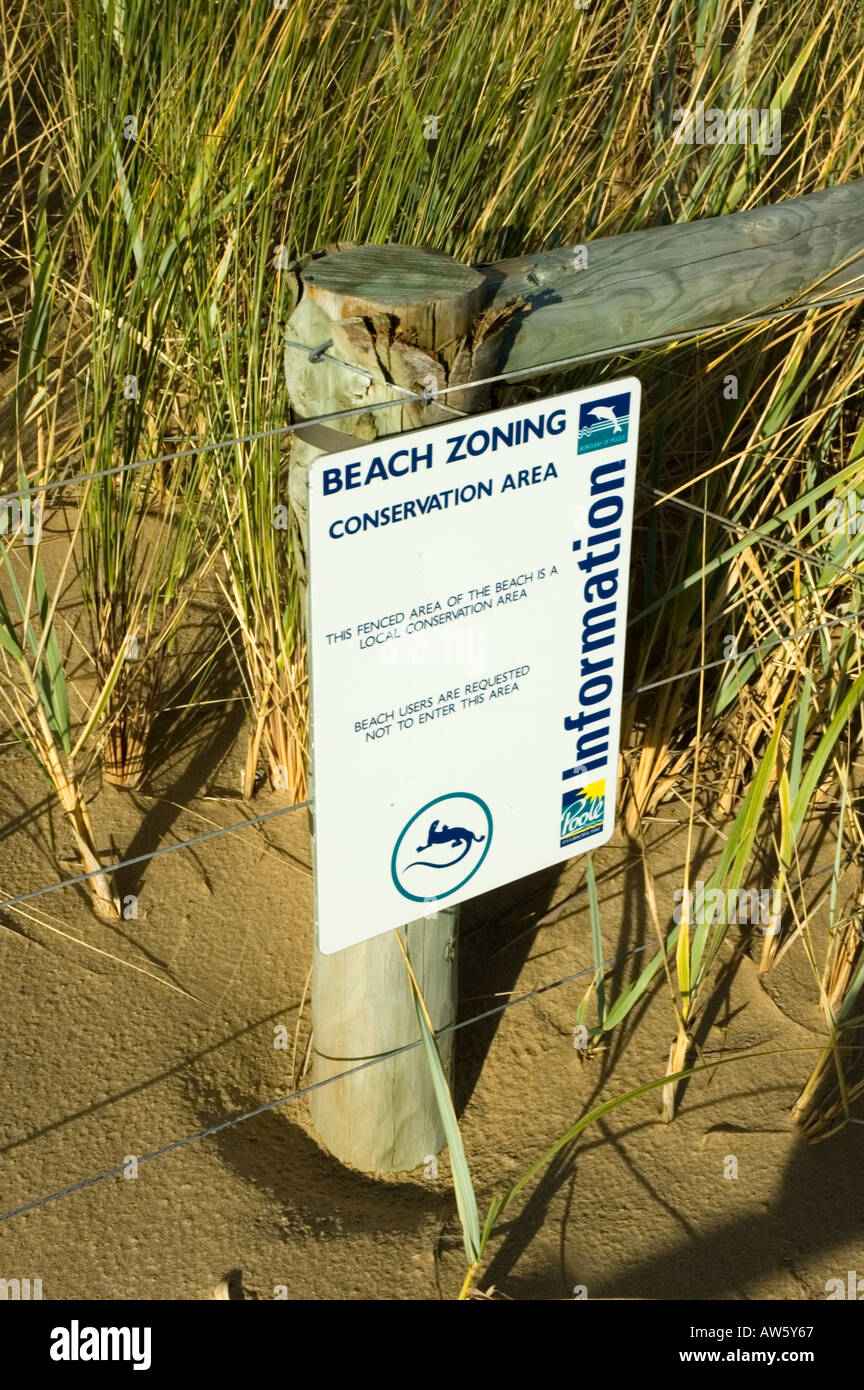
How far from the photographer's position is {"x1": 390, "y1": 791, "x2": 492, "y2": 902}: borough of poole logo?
150 cm

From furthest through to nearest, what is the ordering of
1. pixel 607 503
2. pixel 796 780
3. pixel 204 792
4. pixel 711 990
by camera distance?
1. pixel 204 792
2. pixel 711 990
3. pixel 796 780
4. pixel 607 503

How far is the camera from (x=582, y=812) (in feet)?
5.41

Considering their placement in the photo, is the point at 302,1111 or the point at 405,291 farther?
the point at 302,1111

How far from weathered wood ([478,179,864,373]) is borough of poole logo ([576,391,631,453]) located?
3.7 inches

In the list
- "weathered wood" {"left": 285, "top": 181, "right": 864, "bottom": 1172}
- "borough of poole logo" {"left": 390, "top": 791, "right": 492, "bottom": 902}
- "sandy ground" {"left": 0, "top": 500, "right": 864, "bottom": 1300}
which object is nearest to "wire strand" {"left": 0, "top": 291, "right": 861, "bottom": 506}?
"weathered wood" {"left": 285, "top": 181, "right": 864, "bottom": 1172}

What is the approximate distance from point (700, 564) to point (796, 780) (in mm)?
413

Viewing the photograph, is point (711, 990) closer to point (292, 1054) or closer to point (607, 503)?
point (292, 1054)

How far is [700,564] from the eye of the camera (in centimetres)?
214

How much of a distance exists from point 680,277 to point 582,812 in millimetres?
637

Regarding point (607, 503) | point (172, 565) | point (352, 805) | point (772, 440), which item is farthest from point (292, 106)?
point (352, 805)

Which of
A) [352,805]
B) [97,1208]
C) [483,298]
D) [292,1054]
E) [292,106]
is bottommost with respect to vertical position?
[97,1208]

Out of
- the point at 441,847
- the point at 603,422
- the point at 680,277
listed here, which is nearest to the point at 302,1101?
the point at 441,847

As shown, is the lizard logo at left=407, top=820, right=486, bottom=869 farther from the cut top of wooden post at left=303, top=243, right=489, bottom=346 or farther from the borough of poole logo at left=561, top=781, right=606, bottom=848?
the cut top of wooden post at left=303, top=243, right=489, bottom=346

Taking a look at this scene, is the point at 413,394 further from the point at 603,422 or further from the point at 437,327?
the point at 603,422
